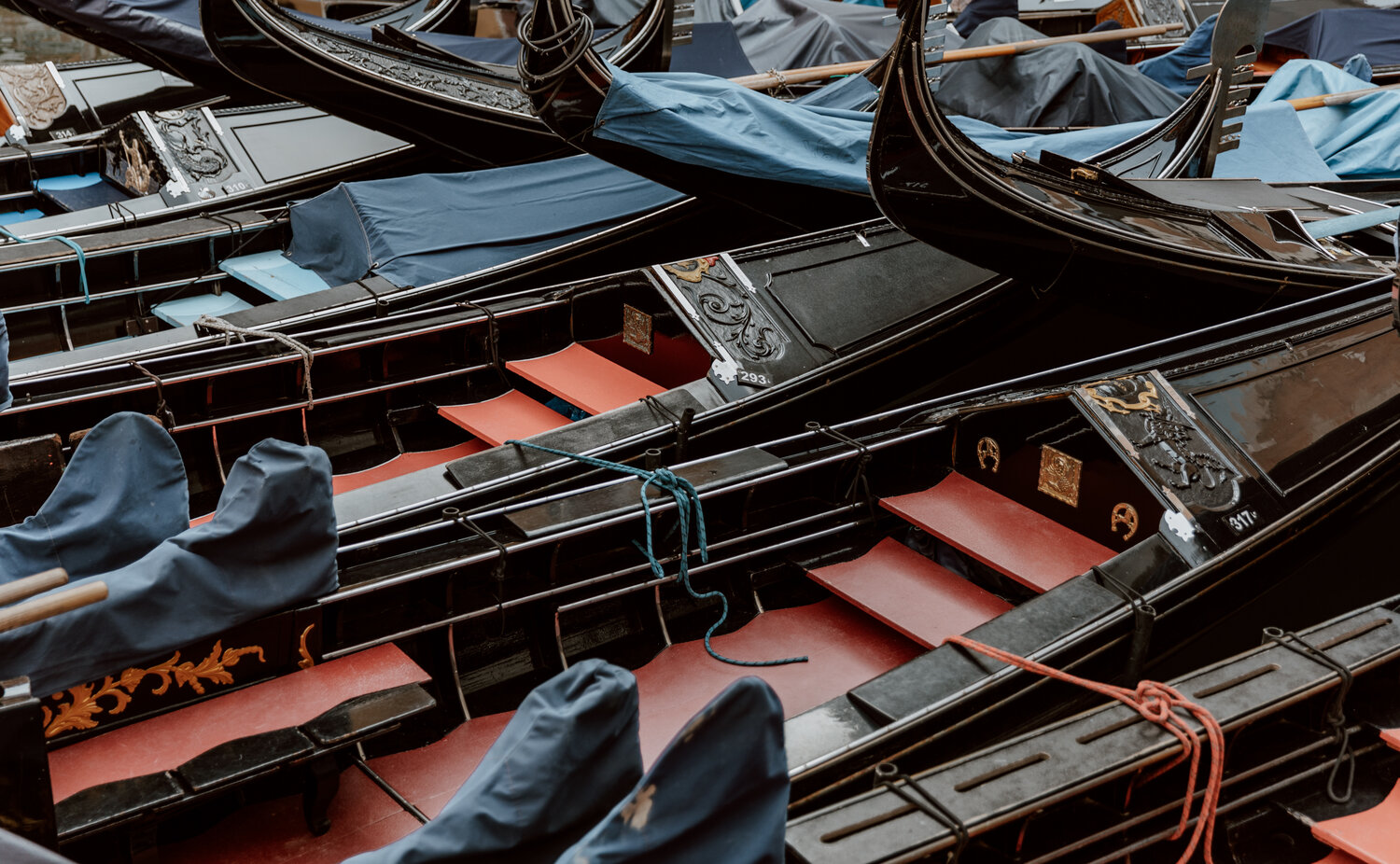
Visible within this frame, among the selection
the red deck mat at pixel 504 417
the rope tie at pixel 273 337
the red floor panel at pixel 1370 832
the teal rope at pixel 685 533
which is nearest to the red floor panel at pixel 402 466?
the red deck mat at pixel 504 417

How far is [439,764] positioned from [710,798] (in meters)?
0.89

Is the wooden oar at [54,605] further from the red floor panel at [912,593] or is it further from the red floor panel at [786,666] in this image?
the red floor panel at [912,593]

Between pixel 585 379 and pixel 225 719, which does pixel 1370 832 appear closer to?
pixel 225 719

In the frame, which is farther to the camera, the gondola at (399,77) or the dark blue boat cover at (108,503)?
the gondola at (399,77)

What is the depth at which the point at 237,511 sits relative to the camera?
1691 millimetres

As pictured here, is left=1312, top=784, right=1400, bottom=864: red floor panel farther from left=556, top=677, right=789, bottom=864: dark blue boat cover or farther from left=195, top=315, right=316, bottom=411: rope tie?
left=195, top=315, right=316, bottom=411: rope tie

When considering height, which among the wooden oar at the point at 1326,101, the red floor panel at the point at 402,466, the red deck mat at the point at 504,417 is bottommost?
the red floor panel at the point at 402,466

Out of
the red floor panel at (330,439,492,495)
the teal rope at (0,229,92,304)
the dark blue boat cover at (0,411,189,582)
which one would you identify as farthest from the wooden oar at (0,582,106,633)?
the teal rope at (0,229,92,304)

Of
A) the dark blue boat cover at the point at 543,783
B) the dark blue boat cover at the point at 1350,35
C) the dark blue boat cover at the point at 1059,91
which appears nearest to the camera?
the dark blue boat cover at the point at 543,783

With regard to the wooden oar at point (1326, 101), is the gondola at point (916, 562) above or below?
below

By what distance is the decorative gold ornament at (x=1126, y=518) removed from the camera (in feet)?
7.49

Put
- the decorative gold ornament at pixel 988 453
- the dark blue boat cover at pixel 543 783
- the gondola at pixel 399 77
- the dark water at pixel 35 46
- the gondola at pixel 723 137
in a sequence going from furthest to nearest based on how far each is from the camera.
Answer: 1. the dark water at pixel 35 46
2. the gondola at pixel 399 77
3. the gondola at pixel 723 137
4. the decorative gold ornament at pixel 988 453
5. the dark blue boat cover at pixel 543 783

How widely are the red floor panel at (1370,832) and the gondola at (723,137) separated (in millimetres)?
2024

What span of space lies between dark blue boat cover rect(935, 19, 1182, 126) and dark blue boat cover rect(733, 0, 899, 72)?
58 centimetres
